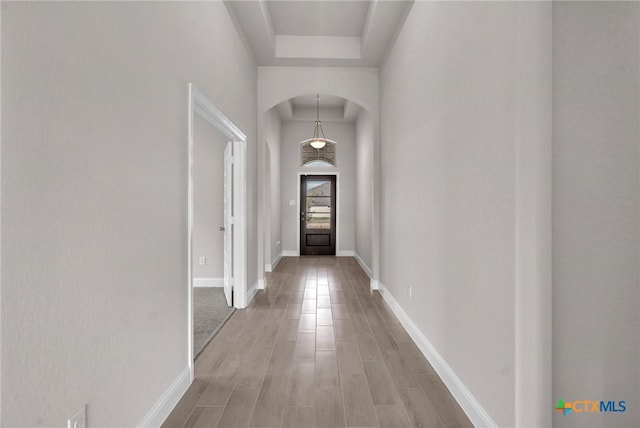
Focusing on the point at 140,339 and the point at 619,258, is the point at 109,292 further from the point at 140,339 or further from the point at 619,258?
the point at 619,258

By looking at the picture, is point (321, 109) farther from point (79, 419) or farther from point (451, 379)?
point (79, 419)

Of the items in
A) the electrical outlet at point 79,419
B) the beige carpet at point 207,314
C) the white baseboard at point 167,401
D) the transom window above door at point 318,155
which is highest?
the transom window above door at point 318,155

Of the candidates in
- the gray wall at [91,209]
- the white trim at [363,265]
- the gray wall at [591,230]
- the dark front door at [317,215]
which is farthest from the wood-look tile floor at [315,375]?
the dark front door at [317,215]

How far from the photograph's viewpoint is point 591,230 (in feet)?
5.07

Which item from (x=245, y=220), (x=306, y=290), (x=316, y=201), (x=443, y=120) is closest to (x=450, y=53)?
(x=443, y=120)

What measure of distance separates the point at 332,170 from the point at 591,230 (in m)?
7.31

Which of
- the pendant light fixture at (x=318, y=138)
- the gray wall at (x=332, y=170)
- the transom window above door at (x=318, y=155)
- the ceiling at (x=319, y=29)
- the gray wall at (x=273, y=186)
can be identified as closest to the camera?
the ceiling at (x=319, y=29)

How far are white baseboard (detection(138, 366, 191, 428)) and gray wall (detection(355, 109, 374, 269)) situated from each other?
13.6 feet

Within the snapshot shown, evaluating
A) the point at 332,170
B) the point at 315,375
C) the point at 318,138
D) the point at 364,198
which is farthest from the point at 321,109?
the point at 315,375

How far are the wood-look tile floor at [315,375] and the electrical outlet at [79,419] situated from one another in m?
0.71

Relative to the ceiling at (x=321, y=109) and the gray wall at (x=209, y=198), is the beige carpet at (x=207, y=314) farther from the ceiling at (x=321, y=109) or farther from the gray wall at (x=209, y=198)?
the ceiling at (x=321, y=109)

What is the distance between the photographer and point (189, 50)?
2412 mm

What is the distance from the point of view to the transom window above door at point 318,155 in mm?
8750

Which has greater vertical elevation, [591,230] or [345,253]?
[591,230]
